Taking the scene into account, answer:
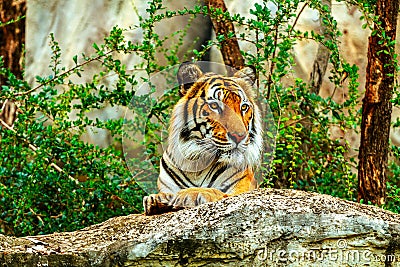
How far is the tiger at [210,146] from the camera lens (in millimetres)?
2838

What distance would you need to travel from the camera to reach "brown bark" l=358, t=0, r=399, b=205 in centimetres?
407

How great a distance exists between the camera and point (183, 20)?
21.9ft

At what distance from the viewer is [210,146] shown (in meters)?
2.87

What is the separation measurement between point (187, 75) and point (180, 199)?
58 cm

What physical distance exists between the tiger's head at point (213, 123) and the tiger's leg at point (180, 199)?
14 cm

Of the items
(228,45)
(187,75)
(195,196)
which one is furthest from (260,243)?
(228,45)

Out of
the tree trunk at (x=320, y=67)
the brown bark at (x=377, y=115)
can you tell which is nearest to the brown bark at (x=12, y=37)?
the tree trunk at (x=320, y=67)

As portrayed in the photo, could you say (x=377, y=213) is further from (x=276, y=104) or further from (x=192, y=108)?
(x=276, y=104)

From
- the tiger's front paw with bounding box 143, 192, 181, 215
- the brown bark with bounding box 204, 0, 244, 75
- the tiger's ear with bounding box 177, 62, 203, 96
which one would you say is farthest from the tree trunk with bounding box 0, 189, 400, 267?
the brown bark with bounding box 204, 0, 244, 75

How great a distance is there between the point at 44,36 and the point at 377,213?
212 inches

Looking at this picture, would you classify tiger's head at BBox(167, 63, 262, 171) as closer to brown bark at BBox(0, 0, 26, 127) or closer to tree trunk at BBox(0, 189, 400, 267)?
tree trunk at BBox(0, 189, 400, 267)

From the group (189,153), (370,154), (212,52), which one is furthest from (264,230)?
(212,52)

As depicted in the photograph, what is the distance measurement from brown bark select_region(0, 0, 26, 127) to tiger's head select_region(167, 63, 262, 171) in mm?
3090

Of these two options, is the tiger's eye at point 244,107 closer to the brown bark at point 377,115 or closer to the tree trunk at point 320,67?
the brown bark at point 377,115
